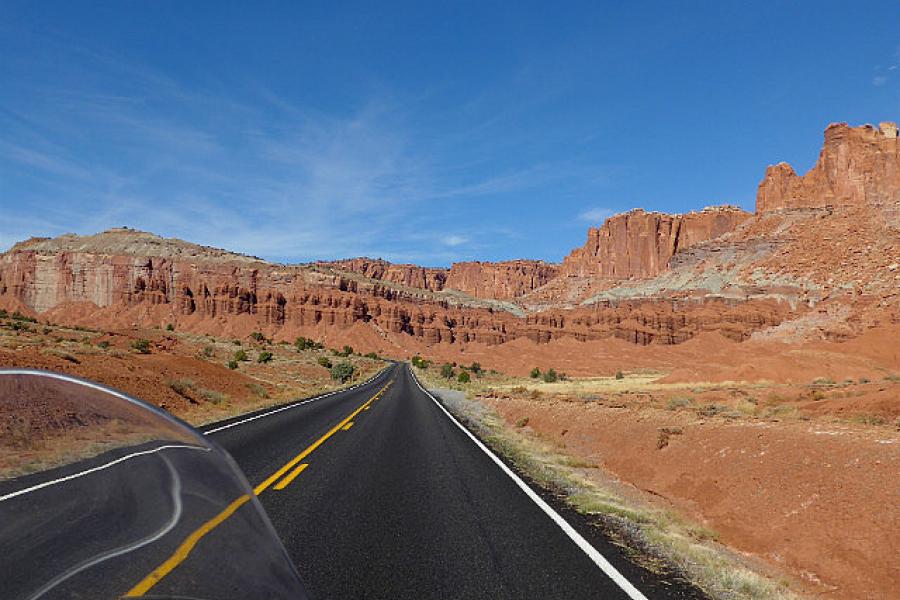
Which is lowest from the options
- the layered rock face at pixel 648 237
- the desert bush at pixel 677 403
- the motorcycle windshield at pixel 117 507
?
the desert bush at pixel 677 403

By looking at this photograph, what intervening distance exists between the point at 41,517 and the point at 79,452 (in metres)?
0.24

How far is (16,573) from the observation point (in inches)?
73.2

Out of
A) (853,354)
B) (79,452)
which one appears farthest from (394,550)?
(853,354)

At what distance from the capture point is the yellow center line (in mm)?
8136

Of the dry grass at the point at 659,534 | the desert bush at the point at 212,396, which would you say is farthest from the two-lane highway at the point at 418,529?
the desert bush at the point at 212,396

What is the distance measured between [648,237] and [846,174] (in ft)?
194

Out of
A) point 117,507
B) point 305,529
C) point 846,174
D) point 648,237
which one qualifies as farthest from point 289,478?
point 648,237

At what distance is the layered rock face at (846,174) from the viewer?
114m

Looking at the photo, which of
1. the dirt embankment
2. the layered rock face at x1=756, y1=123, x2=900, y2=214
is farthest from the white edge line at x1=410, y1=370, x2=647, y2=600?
the layered rock face at x1=756, y1=123, x2=900, y2=214

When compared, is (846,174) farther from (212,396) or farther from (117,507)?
(117,507)

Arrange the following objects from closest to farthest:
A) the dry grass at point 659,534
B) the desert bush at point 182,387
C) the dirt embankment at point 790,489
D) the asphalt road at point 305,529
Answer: the asphalt road at point 305,529
the dry grass at point 659,534
the dirt embankment at point 790,489
the desert bush at point 182,387

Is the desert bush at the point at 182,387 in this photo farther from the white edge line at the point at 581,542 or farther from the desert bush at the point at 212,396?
the white edge line at the point at 581,542

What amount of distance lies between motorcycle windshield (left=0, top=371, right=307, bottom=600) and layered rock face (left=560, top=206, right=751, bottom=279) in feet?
567

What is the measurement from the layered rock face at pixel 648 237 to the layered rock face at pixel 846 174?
38963 mm
